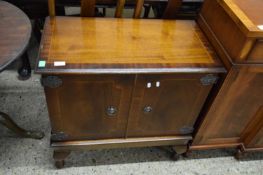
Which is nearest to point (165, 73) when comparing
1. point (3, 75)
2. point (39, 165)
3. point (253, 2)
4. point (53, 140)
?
point (253, 2)

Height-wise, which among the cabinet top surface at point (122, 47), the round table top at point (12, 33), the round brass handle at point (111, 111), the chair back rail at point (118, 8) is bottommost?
the round brass handle at point (111, 111)

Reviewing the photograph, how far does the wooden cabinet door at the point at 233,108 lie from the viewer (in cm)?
96

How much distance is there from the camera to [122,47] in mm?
961

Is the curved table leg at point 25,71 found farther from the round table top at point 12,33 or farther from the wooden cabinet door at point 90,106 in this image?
the wooden cabinet door at point 90,106

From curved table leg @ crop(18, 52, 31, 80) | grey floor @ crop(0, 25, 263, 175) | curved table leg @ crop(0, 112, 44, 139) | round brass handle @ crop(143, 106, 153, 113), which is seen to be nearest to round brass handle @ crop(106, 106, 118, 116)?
round brass handle @ crop(143, 106, 153, 113)

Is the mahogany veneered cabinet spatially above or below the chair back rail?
below

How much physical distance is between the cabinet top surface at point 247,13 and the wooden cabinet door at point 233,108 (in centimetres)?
15

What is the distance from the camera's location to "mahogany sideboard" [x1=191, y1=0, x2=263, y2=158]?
86 centimetres

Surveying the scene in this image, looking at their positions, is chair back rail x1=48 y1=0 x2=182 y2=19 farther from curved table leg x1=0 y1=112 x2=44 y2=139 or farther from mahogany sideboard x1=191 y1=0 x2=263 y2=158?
curved table leg x1=0 y1=112 x2=44 y2=139

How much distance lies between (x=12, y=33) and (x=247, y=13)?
90cm

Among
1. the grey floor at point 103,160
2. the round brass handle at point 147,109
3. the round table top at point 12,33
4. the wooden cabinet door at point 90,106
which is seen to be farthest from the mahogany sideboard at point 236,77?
the round table top at point 12,33

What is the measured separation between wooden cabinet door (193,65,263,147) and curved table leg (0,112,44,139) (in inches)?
33.2

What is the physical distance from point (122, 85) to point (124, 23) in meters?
0.32

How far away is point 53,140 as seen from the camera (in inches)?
43.3
